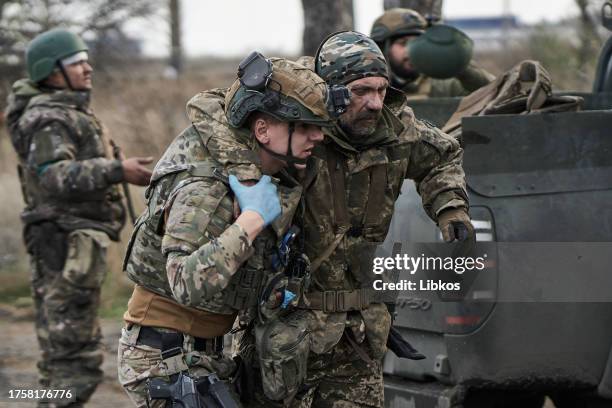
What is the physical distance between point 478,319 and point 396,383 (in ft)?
1.78

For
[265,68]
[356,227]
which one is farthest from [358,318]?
[265,68]

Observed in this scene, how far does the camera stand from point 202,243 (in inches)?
147

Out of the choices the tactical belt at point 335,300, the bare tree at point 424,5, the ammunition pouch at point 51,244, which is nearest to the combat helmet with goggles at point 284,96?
the tactical belt at point 335,300

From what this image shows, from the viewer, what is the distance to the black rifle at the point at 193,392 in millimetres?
3936

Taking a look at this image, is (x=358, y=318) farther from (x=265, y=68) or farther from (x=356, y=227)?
(x=265, y=68)

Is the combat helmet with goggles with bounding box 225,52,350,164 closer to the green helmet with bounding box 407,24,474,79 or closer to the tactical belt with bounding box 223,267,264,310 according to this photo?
the tactical belt with bounding box 223,267,264,310

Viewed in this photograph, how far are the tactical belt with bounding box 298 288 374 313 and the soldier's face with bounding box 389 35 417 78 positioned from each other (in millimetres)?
3412

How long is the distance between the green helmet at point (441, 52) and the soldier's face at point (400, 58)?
465 millimetres

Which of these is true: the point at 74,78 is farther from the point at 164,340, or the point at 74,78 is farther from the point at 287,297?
the point at 287,297

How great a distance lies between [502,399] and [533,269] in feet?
2.85

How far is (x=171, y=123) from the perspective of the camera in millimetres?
13234

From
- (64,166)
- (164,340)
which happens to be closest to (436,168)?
(164,340)

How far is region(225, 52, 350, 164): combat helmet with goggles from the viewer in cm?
389

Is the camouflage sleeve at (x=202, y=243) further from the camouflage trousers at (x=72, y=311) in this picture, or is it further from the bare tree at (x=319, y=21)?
the bare tree at (x=319, y=21)
